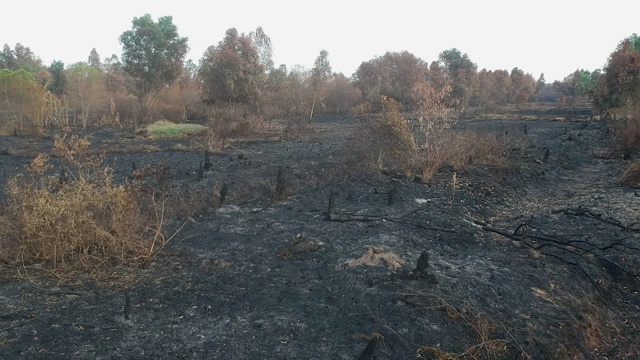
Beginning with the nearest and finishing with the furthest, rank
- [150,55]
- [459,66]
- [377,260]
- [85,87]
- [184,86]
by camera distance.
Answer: [377,260] < [85,87] < [150,55] < [184,86] < [459,66]

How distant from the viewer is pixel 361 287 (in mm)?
6094

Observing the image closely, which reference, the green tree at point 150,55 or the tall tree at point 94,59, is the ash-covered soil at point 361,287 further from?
the tall tree at point 94,59

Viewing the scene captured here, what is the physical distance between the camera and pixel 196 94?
36188 millimetres

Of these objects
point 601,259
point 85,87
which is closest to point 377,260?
point 601,259

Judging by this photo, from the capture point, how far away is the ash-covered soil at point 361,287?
195 inches

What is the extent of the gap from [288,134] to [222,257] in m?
16.4

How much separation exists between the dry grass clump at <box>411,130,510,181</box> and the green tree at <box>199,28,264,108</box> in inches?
660

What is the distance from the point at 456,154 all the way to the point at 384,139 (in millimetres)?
2239

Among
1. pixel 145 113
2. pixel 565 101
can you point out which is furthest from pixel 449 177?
pixel 565 101

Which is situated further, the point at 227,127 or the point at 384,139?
the point at 227,127

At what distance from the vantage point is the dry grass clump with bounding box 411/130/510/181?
40.7ft

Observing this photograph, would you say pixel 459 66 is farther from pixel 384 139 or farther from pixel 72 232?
pixel 72 232

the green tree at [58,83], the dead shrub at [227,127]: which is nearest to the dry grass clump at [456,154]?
the dead shrub at [227,127]

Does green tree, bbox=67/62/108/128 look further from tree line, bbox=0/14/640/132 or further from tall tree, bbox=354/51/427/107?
tall tree, bbox=354/51/427/107
